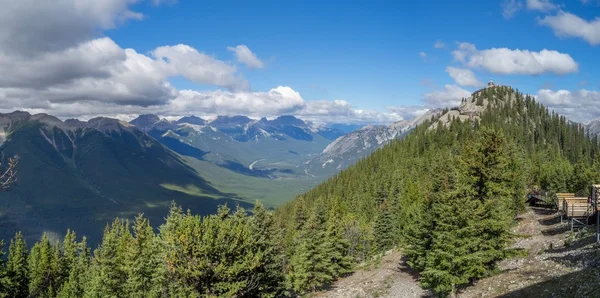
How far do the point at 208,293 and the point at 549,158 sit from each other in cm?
16040

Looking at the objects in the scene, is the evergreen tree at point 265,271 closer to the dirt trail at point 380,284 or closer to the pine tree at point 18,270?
the dirt trail at point 380,284

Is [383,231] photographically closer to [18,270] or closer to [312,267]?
[312,267]

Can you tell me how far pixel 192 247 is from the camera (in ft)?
96.9

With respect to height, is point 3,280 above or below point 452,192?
below

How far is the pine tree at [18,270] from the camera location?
74125 mm

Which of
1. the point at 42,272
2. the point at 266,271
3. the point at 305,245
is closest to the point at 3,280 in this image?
the point at 42,272

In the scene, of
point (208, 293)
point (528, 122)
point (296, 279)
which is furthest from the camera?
point (528, 122)

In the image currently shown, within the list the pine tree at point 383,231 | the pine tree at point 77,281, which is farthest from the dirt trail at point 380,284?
the pine tree at point 77,281

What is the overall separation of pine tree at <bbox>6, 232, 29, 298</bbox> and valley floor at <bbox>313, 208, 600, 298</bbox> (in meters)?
65.3

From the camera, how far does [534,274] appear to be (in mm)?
30000

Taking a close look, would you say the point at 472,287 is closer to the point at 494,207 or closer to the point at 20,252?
the point at 494,207

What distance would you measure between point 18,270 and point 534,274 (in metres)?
90.3

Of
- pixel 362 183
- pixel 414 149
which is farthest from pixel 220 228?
pixel 414 149

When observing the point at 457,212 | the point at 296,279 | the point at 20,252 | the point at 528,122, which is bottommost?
the point at 20,252
